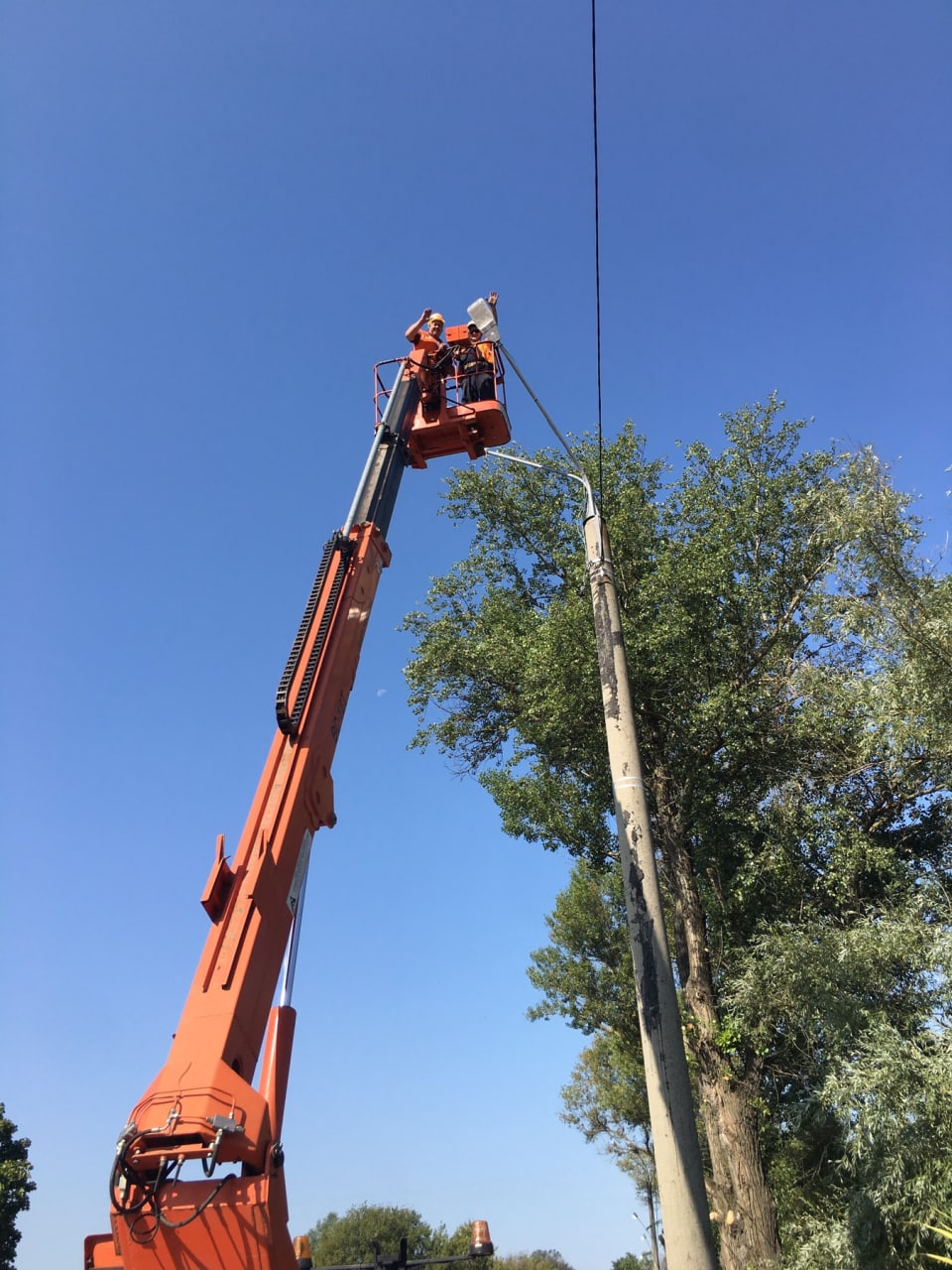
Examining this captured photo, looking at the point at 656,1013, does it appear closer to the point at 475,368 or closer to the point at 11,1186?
the point at 475,368

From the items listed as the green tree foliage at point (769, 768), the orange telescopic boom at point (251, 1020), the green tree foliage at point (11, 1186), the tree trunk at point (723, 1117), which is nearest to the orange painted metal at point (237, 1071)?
the orange telescopic boom at point (251, 1020)

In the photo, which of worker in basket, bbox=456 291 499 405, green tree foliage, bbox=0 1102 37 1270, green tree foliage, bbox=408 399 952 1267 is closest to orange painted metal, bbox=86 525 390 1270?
worker in basket, bbox=456 291 499 405

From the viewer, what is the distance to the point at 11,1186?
27734mm

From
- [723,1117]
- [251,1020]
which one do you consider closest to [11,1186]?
[723,1117]

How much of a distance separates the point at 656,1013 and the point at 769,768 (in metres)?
11.9

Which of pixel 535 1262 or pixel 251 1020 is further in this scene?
pixel 535 1262

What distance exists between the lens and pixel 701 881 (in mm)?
17500

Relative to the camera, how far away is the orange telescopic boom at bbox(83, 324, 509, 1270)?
4.12 m

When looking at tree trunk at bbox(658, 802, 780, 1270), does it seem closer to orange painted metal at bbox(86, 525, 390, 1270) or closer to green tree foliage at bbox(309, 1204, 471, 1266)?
orange painted metal at bbox(86, 525, 390, 1270)

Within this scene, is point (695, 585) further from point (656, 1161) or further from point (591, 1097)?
point (591, 1097)

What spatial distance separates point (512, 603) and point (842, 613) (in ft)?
25.2

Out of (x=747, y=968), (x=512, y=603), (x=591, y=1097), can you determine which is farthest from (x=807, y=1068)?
(x=591, y=1097)

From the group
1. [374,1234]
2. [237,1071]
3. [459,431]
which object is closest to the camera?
[237,1071]

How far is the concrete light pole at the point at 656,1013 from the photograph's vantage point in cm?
397
